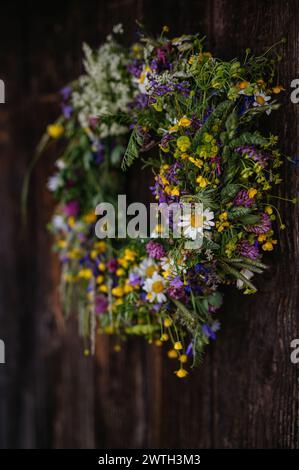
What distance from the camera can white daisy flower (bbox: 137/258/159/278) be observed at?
1.01m

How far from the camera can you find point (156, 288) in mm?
983

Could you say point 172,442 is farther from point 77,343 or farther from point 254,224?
point 254,224

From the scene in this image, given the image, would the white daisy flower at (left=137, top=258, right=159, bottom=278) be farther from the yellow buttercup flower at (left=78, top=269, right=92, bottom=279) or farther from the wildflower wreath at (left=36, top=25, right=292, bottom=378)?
the yellow buttercup flower at (left=78, top=269, right=92, bottom=279)

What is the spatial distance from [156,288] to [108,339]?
1.58ft

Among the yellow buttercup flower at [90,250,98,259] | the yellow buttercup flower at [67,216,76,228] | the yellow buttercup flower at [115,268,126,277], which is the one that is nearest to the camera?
the yellow buttercup flower at [115,268,126,277]

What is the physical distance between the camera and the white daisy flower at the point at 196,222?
2.80ft

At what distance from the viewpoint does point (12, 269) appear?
1.71 metres

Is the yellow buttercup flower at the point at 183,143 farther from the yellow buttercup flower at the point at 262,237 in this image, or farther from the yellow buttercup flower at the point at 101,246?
the yellow buttercup flower at the point at 101,246

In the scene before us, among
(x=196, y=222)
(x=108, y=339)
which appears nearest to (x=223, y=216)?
(x=196, y=222)

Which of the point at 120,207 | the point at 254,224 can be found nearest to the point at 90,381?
the point at 120,207

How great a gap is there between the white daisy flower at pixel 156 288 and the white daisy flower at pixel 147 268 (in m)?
0.02

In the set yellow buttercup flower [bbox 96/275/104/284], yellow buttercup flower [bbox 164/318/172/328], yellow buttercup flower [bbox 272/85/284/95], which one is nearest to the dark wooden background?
yellow buttercup flower [bbox 272/85/284/95]

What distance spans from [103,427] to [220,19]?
121cm

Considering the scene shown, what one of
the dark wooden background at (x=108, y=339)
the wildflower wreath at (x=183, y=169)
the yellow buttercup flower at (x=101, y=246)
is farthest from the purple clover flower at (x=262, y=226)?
the yellow buttercup flower at (x=101, y=246)
